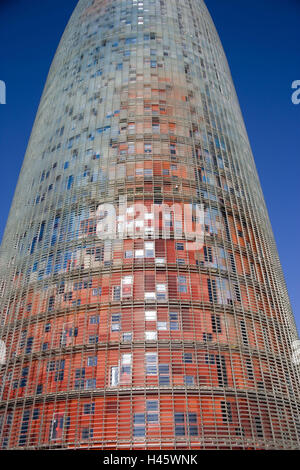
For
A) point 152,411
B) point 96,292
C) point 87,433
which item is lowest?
point 87,433

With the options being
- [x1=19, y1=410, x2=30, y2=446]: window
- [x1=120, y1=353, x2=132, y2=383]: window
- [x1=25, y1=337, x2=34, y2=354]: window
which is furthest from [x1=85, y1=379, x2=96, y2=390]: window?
[x1=25, y1=337, x2=34, y2=354]: window

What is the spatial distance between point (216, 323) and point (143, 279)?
20.4 feet

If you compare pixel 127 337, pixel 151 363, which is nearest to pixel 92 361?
pixel 127 337

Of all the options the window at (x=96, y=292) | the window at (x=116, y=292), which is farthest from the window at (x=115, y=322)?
the window at (x=96, y=292)

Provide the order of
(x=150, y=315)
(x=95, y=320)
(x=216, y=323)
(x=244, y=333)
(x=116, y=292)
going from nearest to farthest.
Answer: (x=150, y=315)
(x=95, y=320)
(x=216, y=323)
(x=244, y=333)
(x=116, y=292)

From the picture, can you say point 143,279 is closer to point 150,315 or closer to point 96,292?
point 150,315

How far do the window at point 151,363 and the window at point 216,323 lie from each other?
16.1 feet

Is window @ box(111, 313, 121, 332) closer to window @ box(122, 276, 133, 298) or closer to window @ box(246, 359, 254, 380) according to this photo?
window @ box(122, 276, 133, 298)

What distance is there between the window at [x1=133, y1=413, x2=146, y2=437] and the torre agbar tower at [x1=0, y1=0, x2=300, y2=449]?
63 mm

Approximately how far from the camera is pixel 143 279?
1299 inches

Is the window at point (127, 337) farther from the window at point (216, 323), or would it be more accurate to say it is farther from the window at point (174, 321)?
the window at point (216, 323)

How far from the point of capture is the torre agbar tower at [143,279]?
28141mm

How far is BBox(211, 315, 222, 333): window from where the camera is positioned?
3170 cm

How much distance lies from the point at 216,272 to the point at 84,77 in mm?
29218
